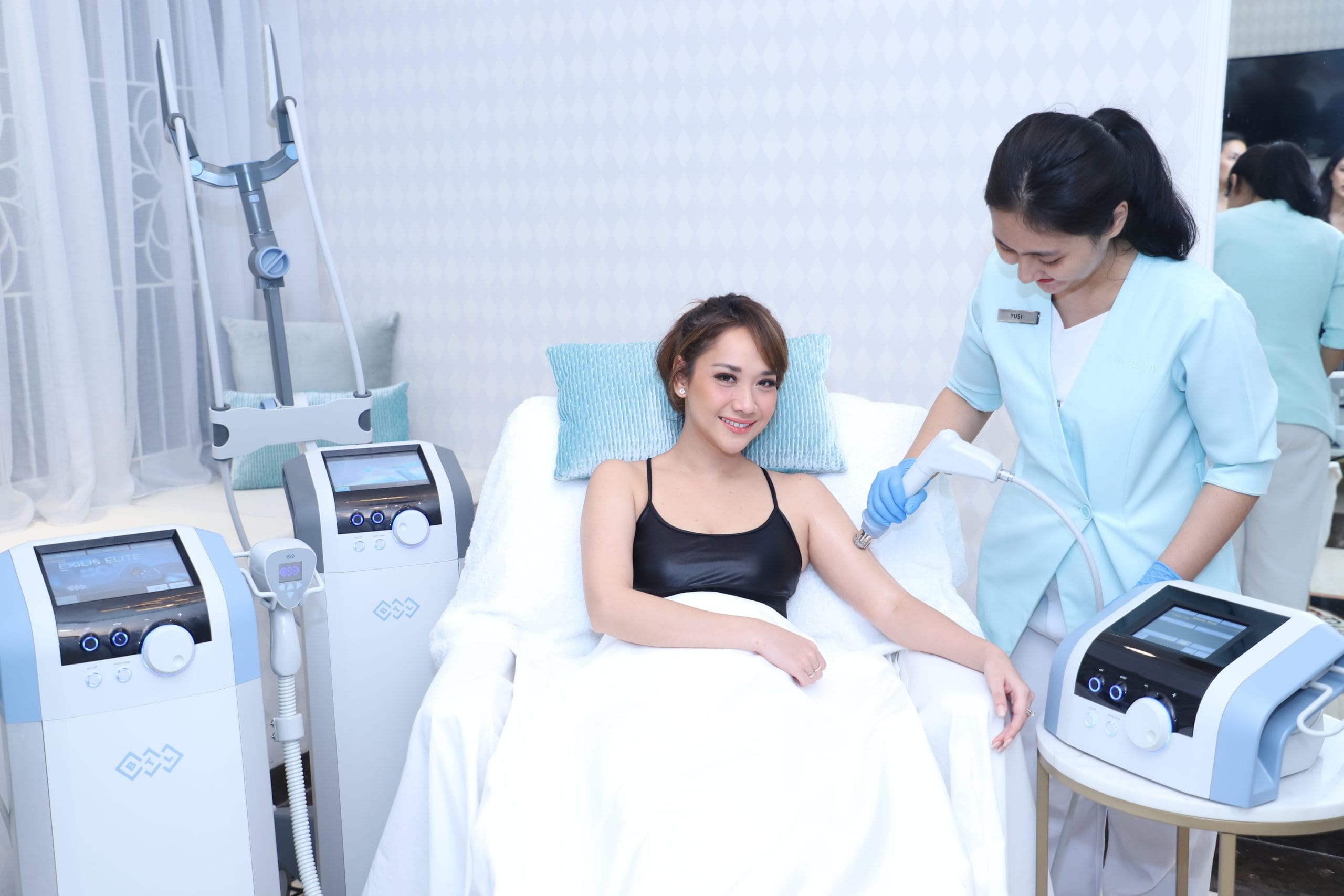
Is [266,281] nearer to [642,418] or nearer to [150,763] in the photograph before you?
[642,418]

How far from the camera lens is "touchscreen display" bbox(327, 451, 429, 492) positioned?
1885 mm

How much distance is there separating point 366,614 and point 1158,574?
1257mm

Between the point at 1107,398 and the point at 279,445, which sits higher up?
the point at 1107,398

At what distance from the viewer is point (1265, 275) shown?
2.45 meters

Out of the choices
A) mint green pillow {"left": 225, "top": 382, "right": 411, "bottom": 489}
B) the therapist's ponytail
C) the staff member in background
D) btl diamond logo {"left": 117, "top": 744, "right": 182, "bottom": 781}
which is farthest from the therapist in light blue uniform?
mint green pillow {"left": 225, "top": 382, "right": 411, "bottom": 489}

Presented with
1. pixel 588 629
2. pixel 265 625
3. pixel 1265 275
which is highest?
pixel 1265 275

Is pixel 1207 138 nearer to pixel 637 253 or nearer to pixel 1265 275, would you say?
pixel 1265 275

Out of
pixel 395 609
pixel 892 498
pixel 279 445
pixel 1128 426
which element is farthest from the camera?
pixel 279 445

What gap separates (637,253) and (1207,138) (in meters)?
1.32

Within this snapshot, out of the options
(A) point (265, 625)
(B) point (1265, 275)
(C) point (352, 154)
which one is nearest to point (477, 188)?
(C) point (352, 154)

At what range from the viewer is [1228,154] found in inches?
96.0

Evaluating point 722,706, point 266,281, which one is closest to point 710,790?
point 722,706

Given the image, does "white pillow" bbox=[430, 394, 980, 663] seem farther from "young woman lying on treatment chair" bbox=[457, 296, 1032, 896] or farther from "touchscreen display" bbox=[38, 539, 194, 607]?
"touchscreen display" bbox=[38, 539, 194, 607]

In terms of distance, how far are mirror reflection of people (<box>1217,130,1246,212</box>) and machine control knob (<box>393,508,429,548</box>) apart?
1.84m
